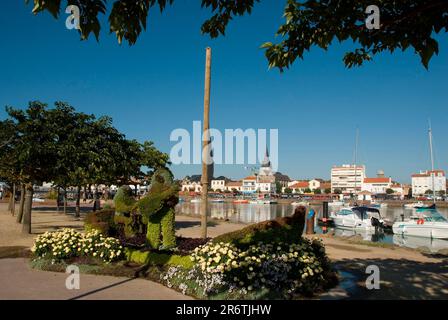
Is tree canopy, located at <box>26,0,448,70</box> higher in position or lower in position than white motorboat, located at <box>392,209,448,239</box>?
higher

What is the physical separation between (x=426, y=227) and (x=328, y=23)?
32192 mm

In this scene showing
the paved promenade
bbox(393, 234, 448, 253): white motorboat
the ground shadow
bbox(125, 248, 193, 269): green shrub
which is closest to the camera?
the paved promenade

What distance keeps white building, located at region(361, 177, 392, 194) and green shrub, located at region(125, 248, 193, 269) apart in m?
193

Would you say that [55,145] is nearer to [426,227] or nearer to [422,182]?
[426,227]

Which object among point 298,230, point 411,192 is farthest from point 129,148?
point 411,192

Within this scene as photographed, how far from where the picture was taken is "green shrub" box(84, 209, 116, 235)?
1274 centimetres

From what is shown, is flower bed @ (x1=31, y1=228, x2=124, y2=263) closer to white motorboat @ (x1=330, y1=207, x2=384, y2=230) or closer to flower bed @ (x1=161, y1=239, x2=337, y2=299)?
flower bed @ (x1=161, y1=239, x2=337, y2=299)

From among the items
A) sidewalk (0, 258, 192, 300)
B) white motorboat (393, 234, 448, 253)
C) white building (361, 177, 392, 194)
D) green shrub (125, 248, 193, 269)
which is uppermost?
white building (361, 177, 392, 194)

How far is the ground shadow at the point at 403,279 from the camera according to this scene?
7916 mm

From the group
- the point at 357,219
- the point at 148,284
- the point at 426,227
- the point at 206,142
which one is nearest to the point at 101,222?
the point at 206,142

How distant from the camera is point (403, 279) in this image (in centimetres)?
971

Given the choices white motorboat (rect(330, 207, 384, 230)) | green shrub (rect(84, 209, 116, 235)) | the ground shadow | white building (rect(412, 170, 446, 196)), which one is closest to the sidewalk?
green shrub (rect(84, 209, 116, 235))

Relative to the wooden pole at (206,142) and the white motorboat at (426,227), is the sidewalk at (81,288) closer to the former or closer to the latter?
the wooden pole at (206,142)

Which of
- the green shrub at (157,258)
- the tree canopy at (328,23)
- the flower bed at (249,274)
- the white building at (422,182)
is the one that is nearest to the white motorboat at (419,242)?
the flower bed at (249,274)
